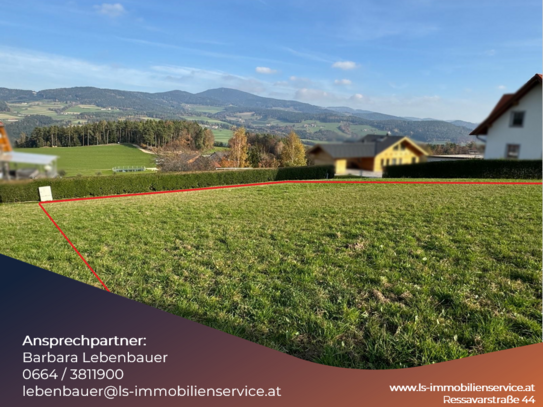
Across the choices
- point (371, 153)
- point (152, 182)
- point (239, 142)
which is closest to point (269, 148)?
point (239, 142)

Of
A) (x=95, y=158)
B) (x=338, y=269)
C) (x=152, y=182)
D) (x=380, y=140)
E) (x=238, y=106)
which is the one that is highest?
(x=238, y=106)

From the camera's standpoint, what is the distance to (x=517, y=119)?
1.05 metres

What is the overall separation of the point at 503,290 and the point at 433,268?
43.8 inches

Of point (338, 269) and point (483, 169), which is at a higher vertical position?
point (483, 169)

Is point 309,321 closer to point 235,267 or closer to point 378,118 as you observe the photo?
point 235,267

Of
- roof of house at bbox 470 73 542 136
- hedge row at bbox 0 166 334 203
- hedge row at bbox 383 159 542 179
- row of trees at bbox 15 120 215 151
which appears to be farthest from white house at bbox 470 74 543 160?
hedge row at bbox 0 166 334 203

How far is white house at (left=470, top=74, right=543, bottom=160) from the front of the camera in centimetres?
101

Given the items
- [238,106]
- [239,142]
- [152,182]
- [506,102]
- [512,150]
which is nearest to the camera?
[506,102]

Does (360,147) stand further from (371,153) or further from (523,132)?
(523,132)

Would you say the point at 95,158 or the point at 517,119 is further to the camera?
the point at 95,158

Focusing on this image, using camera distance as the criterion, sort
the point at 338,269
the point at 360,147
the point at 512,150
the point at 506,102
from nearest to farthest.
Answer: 1. the point at 360,147
2. the point at 506,102
3. the point at 512,150
4. the point at 338,269

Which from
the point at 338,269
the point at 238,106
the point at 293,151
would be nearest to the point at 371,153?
the point at 293,151

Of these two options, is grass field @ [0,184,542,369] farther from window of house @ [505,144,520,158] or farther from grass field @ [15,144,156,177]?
window of house @ [505,144,520,158]

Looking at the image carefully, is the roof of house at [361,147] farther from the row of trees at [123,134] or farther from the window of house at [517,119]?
the row of trees at [123,134]
